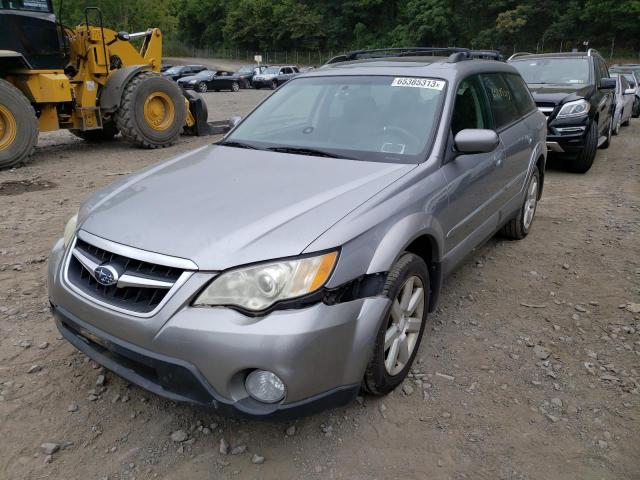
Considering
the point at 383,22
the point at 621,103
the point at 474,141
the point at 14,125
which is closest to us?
the point at 474,141

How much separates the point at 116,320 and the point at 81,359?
3.46ft

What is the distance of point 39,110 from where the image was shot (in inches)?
335

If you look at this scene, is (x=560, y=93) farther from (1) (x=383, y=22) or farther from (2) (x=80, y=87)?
(1) (x=383, y=22)

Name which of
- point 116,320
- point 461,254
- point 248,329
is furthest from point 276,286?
point 461,254

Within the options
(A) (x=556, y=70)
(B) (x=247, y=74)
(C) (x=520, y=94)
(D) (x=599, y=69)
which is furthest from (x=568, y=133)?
(B) (x=247, y=74)

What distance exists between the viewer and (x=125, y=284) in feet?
7.26

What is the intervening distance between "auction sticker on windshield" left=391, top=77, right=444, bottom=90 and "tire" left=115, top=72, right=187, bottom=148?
7101 millimetres

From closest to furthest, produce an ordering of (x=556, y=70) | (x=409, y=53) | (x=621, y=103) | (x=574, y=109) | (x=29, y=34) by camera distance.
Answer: (x=409, y=53), (x=574, y=109), (x=29, y=34), (x=556, y=70), (x=621, y=103)

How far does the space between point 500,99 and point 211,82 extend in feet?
90.3

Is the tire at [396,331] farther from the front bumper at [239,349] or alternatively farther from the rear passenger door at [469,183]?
the rear passenger door at [469,183]

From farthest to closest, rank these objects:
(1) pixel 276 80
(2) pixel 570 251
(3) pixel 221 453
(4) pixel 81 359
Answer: (1) pixel 276 80 → (2) pixel 570 251 → (4) pixel 81 359 → (3) pixel 221 453

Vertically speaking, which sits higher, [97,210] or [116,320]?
[97,210]

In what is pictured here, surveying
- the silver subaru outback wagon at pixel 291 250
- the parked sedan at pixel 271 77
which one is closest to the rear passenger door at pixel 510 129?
the silver subaru outback wagon at pixel 291 250

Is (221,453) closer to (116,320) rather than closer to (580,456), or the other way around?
(116,320)
